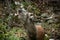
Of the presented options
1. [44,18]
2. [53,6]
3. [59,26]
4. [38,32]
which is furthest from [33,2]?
[38,32]

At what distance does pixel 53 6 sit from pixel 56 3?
21 centimetres

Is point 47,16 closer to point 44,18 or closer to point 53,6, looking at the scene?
point 44,18

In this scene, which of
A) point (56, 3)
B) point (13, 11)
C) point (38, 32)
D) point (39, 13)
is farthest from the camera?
point (56, 3)

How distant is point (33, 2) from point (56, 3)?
112 cm

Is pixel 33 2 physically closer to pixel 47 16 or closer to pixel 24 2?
pixel 24 2

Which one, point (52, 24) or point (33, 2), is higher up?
point (33, 2)

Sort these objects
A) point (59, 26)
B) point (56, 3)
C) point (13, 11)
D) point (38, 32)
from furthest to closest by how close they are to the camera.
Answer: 1. point (56, 3)
2. point (13, 11)
3. point (59, 26)
4. point (38, 32)

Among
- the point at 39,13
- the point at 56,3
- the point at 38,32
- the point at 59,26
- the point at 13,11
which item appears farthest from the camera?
the point at 56,3

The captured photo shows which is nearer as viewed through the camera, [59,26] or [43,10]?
[59,26]

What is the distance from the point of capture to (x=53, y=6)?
9961mm

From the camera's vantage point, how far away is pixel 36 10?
9.44m

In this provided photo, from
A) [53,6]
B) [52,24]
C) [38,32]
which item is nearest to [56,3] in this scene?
[53,6]

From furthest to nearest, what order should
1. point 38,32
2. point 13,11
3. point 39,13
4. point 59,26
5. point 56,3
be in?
1. point 56,3
2. point 39,13
3. point 13,11
4. point 59,26
5. point 38,32

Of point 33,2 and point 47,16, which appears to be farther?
point 33,2
